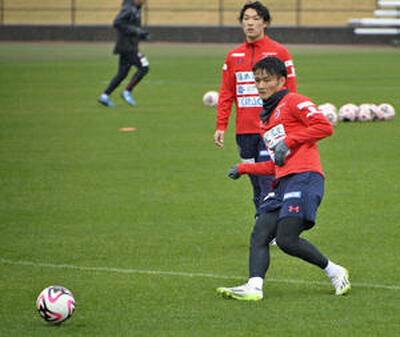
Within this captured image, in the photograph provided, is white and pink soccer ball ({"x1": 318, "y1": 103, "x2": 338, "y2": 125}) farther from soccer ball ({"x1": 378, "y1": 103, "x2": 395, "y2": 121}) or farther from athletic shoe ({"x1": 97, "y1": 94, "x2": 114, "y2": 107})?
athletic shoe ({"x1": 97, "y1": 94, "x2": 114, "y2": 107})

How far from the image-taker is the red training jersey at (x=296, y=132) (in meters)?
7.33

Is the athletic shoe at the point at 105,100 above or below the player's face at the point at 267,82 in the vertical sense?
below

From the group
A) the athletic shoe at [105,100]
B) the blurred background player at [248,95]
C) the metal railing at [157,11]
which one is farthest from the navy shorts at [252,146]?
the metal railing at [157,11]

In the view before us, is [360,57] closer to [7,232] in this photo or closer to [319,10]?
[319,10]

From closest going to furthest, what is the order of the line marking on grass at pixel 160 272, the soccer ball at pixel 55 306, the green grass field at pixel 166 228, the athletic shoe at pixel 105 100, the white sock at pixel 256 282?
the soccer ball at pixel 55 306, the green grass field at pixel 166 228, the white sock at pixel 256 282, the line marking on grass at pixel 160 272, the athletic shoe at pixel 105 100

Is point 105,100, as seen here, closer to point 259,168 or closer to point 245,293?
point 259,168

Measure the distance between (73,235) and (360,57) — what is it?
30199mm

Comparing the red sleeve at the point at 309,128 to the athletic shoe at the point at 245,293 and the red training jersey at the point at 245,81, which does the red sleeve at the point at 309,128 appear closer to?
the athletic shoe at the point at 245,293

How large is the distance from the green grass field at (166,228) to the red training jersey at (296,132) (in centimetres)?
95

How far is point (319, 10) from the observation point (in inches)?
2137

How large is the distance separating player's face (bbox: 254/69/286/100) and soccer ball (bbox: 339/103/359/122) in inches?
481

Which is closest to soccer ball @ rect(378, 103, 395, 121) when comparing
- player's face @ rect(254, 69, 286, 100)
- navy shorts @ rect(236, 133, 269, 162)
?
navy shorts @ rect(236, 133, 269, 162)

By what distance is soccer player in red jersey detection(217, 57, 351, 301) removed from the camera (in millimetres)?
7336

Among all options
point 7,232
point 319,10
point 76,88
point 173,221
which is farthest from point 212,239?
point 319,10
